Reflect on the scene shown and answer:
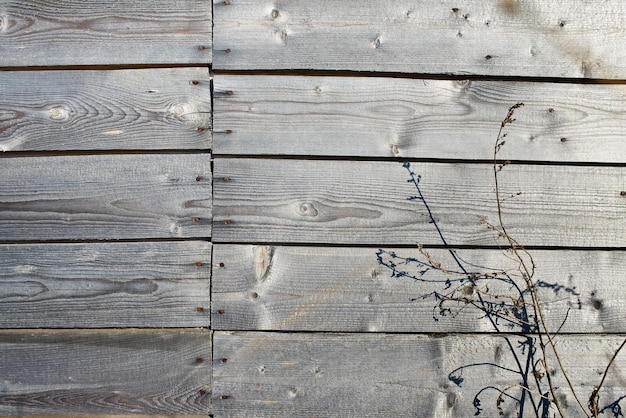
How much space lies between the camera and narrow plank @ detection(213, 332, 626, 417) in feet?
5.46

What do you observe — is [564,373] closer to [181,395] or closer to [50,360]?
[181,395]

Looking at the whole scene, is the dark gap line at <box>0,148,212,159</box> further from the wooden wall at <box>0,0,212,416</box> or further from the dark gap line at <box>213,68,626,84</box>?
the dark gap line at <box>213,68,626,84</box>

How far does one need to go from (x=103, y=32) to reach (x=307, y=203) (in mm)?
875

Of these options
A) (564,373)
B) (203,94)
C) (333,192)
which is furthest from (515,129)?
(203,94)

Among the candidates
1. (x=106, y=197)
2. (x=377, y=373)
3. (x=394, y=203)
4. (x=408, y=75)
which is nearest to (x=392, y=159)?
(x=394, y=203)

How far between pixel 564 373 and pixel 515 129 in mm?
780

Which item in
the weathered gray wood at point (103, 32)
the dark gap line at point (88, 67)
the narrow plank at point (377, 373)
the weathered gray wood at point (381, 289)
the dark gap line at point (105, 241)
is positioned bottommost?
the narrow plank at point (377, 373)

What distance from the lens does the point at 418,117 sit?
167 cm

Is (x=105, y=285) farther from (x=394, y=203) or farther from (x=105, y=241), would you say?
(x=394, y=203)

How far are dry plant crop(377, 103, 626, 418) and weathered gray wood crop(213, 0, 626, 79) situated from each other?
0.24 metres

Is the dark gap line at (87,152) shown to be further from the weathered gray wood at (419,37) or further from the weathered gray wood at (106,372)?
the weathered gray wood at (106,372)

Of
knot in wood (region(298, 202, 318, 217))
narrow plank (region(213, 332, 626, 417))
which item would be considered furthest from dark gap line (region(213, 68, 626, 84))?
narrow plank (region(213, 332, 626, 417))

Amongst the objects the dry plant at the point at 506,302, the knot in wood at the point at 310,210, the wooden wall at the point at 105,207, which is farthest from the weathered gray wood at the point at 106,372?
the dry plant at the point at 506,302

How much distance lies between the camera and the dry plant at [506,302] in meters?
1.66
